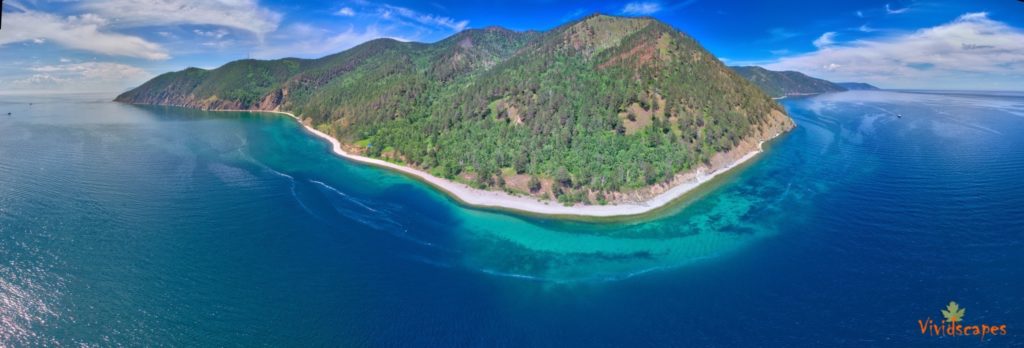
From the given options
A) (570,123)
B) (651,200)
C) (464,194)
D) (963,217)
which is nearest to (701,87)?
(570,123)

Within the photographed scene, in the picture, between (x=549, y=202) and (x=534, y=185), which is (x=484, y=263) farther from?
(x=534, y=185)

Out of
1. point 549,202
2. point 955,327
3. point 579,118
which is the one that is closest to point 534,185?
point 549,202

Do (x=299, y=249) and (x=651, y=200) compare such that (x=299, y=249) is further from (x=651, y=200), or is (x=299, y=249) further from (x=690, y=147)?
(x=690, y=147)

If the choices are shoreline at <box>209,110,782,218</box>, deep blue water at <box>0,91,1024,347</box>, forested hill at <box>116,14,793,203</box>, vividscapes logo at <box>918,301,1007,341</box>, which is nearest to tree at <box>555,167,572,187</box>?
forested hill at <box>116,14,793,203</box>

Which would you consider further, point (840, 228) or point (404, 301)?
point (840, 228)

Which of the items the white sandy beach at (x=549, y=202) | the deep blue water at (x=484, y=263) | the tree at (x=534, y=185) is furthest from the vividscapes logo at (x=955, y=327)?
the tree at (x=534, y=185)

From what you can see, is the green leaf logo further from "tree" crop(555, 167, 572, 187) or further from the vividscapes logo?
"tree" crop(555, 167, 572, 187)
